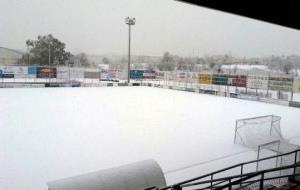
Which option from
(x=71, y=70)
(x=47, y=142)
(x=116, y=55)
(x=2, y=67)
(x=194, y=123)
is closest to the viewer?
(x=47, y=142)

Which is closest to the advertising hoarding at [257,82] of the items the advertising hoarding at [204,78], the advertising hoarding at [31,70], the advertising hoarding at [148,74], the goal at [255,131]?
the advertising hoarding at [204,78]

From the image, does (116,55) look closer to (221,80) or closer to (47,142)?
(221,80)

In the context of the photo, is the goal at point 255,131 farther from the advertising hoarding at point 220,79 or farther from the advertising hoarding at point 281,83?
the advertising hoarding at point 220,79

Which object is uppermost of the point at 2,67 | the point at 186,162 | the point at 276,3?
the point at 276,3

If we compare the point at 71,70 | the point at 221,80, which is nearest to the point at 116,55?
the point at 71,70

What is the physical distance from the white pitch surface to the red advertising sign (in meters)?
10.8

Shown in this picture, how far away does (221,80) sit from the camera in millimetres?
31656

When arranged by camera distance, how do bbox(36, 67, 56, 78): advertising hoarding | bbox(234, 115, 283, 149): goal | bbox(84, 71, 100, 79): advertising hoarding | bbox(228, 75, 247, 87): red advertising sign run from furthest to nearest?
bbox(84, 71, 100, 79): advertising hoarding
bbox(36, 67, 56, 78): advertising hoarding
bbox(228, 75, 247, 87): red advertising sign
bbox(234, 115, 283, 149): goal

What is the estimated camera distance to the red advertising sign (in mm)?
29547

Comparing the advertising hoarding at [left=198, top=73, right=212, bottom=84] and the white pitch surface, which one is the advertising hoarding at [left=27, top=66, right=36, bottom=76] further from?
the advertising hoarding at [left=198, top=73, right=212, bottom=84]

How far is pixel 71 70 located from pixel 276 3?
3168 centimetres

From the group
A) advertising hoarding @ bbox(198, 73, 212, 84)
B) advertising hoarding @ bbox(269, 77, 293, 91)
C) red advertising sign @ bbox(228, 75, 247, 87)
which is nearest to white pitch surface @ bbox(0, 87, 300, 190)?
advertising hoarding @ bbox(269, 77, 293, 91)

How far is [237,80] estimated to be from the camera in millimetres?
30250

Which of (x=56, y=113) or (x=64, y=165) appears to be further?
(x=56, y=113)
